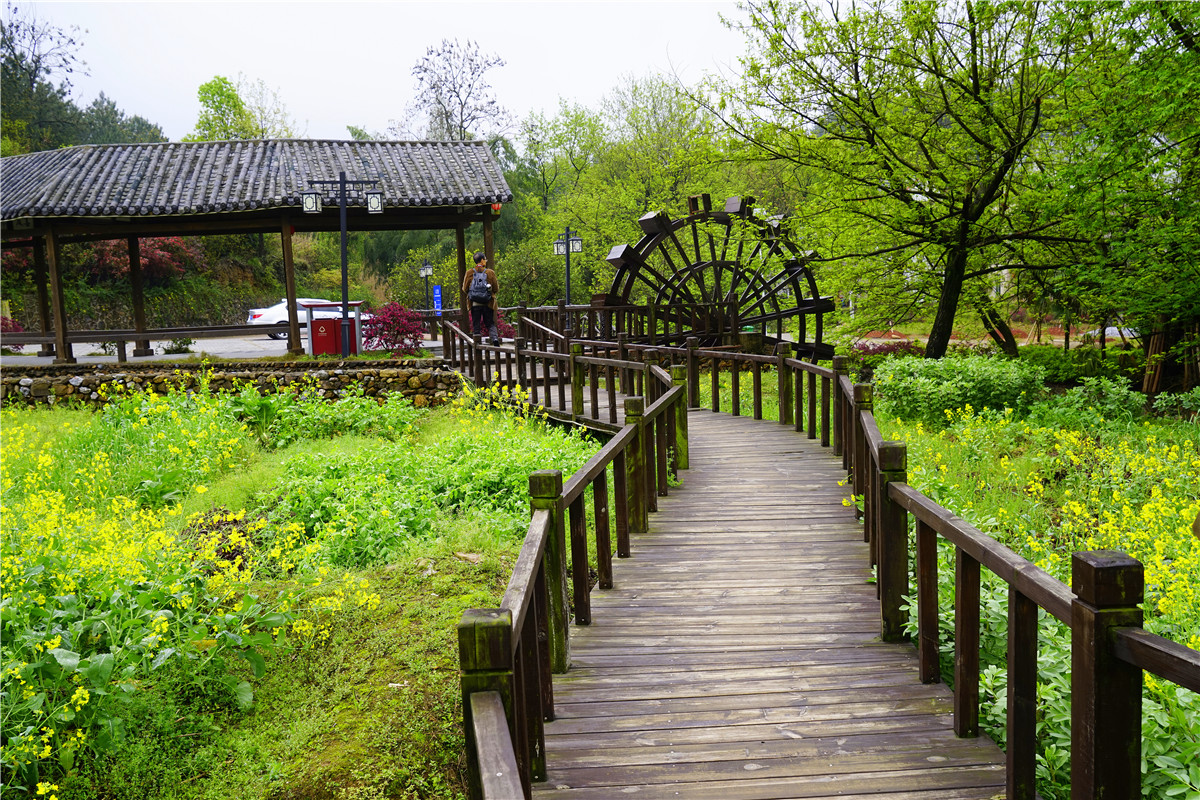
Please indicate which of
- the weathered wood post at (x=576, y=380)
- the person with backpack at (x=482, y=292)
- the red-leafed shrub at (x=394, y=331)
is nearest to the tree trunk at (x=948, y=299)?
the weathered wood post at (x=576, y=380)

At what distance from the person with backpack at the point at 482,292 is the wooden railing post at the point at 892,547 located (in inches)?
421

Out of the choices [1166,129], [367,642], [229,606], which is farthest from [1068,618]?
[1166,129]

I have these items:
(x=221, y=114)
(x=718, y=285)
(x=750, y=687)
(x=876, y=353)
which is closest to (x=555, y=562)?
(x=750, y=687)

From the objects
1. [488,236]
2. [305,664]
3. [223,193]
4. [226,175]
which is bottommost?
[305,664]

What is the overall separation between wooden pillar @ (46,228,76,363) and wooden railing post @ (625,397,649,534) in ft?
44.6

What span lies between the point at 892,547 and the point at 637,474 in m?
2.44

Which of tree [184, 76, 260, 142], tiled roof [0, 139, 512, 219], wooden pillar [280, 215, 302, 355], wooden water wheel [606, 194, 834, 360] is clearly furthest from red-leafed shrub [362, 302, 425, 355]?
tree [184, 76, 260, 142]

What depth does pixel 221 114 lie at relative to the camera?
40844 mm

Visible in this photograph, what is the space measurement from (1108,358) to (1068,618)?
15.2m

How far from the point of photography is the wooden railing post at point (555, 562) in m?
3.67

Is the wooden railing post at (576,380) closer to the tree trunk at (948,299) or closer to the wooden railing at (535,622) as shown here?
the wooden railing at (535,622)

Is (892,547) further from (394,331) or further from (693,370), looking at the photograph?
(394,331)

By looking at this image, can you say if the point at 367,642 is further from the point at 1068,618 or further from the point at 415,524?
the point at 1068,618

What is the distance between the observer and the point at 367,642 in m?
5.08
